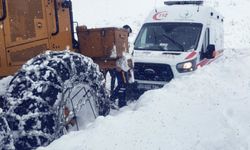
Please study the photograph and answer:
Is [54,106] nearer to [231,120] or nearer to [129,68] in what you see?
[231,120]

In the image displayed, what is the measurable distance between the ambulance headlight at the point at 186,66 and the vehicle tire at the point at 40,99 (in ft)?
16.3

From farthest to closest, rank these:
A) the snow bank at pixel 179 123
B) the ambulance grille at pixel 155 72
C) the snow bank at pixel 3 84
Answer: the ambulance grille at pixel 155 72 → the snow bank at pixel 3 84 → the snow bank at pixel 179 123

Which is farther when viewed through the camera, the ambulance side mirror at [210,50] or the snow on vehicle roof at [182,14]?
the snow on vehicle roof at [182,14]

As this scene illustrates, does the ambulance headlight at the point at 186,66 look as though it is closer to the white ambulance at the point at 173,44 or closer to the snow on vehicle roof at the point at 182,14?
the white ambulance at the point at 173,44

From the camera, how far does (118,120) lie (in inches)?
186

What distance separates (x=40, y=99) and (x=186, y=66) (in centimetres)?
588

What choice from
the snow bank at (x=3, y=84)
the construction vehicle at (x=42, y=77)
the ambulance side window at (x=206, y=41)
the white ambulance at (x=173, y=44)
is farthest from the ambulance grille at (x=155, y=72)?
the snow bank at (x=3, y=84)

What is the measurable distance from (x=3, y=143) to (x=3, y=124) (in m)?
0.18

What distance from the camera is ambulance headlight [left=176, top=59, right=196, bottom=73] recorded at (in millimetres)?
9531

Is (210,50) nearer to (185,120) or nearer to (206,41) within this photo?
(206,41)

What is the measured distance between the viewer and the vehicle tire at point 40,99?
13.3 feet

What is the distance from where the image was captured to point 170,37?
10.3m

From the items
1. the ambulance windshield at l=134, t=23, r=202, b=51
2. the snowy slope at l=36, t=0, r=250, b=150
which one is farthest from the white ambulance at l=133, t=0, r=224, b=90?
the snowy slope at l=36, t=0, r=250, b=150

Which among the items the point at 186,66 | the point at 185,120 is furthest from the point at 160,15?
the point at 185,120
